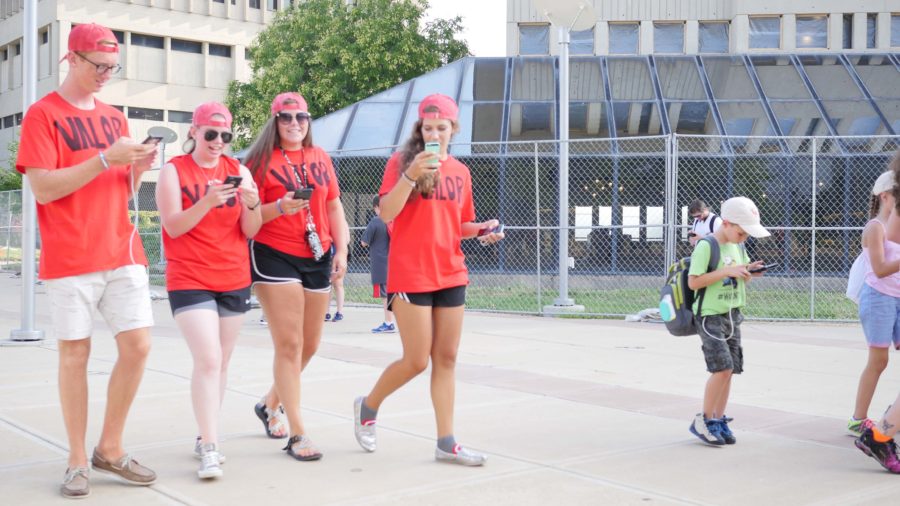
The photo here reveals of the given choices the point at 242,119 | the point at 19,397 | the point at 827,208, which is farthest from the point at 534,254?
the point at 242,119

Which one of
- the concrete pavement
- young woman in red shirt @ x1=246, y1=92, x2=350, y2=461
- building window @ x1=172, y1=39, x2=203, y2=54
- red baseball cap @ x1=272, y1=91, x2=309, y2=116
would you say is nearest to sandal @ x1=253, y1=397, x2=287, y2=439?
the concrete pavement

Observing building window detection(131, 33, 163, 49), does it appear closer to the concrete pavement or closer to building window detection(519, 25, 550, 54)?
building window detection(519, 25, 550, 54)

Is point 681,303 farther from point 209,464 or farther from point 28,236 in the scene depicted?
point 28,236

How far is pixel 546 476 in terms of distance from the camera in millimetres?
4879

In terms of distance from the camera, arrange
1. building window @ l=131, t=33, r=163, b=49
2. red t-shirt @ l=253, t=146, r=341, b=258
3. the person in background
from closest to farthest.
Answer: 1. red t-shirt @ l=253, t=146, r=341, b=258
2. the person in background
3. building window @ l=131, t=33, r=163, b=49

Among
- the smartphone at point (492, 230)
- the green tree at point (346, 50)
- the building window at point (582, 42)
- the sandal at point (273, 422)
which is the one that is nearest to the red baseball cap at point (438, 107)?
the smartphone at point (492, 230)

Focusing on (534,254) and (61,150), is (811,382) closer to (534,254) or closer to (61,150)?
(61,150)

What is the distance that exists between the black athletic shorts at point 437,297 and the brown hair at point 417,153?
0.51 metres

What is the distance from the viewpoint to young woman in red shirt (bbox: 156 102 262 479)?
15.5ft

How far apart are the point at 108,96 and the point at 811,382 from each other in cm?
4787

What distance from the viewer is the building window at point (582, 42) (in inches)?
1081

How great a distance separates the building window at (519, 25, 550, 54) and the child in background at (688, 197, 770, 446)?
72.9ft

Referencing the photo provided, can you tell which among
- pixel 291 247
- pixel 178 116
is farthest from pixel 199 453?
pixel 178 116

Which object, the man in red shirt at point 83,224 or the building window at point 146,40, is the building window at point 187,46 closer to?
the building window at point 146,40
